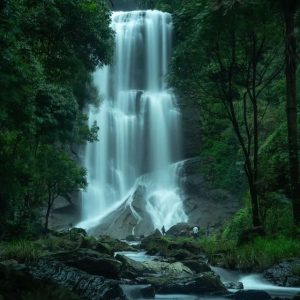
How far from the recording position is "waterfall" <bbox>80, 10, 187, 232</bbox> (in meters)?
39.7

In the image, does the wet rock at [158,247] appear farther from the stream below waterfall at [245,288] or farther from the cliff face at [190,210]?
the cliff face at [190,210]

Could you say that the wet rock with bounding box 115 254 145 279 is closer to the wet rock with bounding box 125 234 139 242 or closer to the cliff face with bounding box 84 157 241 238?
the wet rock with bounding box 125 234 139 242

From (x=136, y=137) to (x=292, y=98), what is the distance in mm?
29822

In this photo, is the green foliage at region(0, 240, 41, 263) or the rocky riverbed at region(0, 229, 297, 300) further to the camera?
the green foliage at region(0, 240, 41, 263)

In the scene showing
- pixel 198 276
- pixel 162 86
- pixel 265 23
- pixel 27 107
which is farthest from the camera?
pixel 162 86

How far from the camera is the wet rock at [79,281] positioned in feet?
33.4

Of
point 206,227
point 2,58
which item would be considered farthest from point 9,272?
point 206,227

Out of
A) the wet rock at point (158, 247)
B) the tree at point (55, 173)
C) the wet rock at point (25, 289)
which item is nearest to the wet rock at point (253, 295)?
the wet rock at point (25, 289)

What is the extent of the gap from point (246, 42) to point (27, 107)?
9359mm

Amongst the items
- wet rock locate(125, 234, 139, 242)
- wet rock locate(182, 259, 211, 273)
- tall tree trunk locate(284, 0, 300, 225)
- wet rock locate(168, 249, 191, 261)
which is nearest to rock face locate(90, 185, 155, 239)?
wet rock locate(125, 234, 139, 242)

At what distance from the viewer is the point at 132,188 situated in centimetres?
4175

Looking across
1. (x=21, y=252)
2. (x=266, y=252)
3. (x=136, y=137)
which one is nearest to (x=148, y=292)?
(x=266, y=252)

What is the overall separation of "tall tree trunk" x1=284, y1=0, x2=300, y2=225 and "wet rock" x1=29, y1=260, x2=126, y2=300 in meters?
6.33

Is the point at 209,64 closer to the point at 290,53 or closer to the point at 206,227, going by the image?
the point at 290,53
